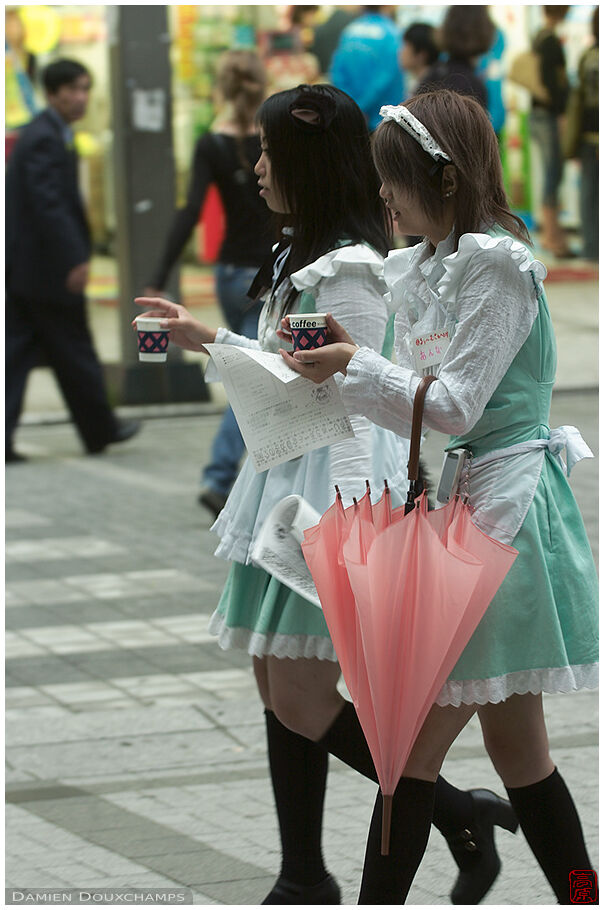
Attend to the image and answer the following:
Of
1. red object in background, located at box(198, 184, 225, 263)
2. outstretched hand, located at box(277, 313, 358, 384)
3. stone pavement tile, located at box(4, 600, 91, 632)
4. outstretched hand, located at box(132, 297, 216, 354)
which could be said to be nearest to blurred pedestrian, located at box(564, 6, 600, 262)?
red object in background, located at box(198, 184, 225, 263)

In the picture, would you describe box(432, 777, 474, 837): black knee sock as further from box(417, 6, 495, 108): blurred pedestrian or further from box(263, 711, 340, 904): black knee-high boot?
box(417, 6, 495, 108): blurred pedestrian

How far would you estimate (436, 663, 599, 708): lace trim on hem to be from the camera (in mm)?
2750

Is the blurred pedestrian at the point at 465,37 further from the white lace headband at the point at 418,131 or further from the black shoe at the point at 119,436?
the white lace headband at the point at 418,131

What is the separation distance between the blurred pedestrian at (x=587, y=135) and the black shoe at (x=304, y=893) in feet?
42.2

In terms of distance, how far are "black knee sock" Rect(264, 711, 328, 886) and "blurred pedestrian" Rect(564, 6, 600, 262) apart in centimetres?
1281

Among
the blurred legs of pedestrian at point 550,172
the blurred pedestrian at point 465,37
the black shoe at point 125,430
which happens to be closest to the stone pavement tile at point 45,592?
the black shoe at point 125,430

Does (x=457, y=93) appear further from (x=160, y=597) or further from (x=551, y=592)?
(x=160, y=597)

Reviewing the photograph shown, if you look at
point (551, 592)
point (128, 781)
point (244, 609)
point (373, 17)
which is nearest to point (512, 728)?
point (551, 592)

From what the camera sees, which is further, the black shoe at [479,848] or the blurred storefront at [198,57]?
the blurred storefront at [198,57]

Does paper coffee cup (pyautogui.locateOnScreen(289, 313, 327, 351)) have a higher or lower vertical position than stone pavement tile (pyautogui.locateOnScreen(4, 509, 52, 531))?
higher

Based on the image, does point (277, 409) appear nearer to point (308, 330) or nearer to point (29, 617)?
point (308, 330)

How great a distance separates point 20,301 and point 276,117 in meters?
6.36

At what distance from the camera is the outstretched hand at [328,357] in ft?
9.12

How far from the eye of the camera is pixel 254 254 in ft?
24.3
